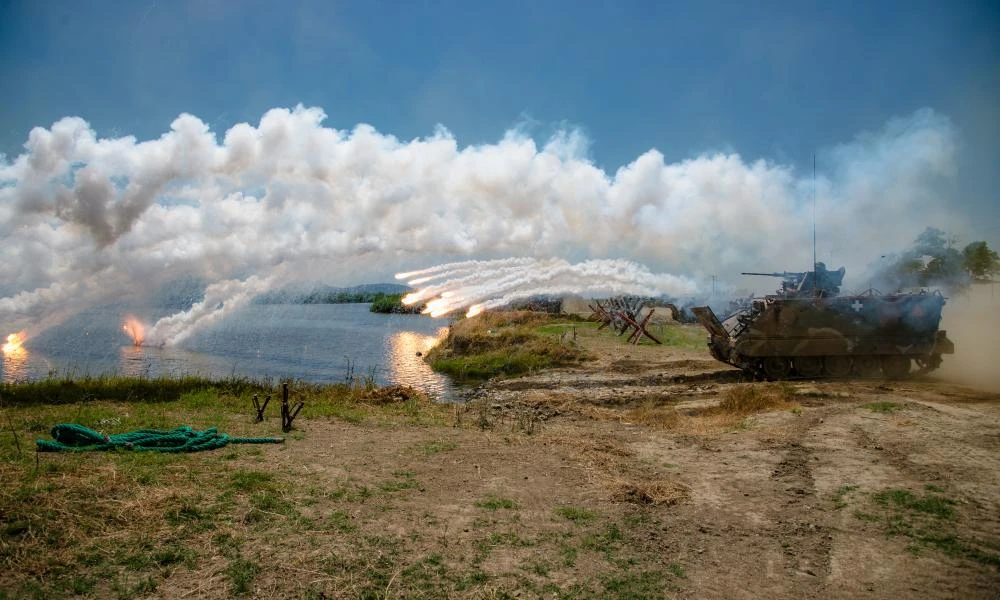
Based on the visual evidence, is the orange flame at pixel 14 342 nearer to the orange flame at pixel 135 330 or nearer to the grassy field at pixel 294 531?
the orange flame at pixel 135 330

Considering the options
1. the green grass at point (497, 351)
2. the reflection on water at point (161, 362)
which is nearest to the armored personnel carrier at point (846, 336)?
the green grass at point (497, 351)

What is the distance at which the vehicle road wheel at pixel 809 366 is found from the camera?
74.6 feet

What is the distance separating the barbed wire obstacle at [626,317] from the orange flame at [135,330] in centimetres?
3615

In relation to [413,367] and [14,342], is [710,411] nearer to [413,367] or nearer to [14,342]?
[413,367]

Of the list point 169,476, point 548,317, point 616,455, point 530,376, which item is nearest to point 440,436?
point 616,455

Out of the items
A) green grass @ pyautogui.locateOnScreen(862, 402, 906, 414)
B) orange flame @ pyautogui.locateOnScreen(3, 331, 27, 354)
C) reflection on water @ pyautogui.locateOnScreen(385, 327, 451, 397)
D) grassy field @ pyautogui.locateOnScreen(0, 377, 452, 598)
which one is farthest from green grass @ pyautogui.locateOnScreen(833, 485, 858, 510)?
orange flame @ pyautogui.locateOnScreen(3, 331, 27, 354)

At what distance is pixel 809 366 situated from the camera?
2278cm

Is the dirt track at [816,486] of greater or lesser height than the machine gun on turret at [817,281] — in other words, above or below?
below

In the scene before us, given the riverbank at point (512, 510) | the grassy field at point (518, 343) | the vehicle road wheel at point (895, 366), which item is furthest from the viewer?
the grassy field at point (518, 343)

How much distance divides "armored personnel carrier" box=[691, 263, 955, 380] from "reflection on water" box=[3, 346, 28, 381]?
3080cm

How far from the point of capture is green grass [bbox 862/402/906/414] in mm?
14586

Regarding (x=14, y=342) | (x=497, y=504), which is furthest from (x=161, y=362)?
(x=497, y=504)

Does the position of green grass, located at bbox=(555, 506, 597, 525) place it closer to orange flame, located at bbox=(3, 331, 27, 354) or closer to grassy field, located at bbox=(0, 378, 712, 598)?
grassy field, located at bbox=(0, 378, 712, 598)

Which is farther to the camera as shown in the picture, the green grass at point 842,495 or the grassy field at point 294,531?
the green grass at point 842,495
